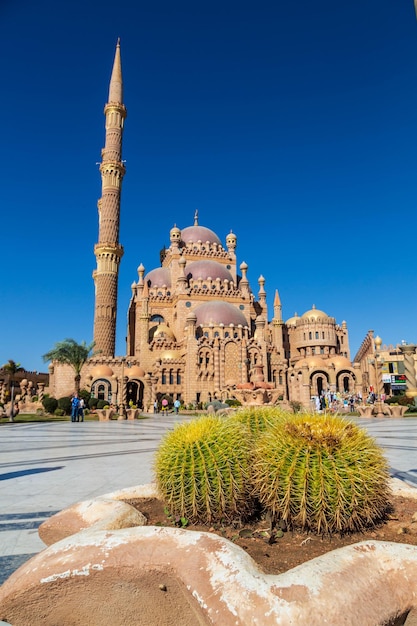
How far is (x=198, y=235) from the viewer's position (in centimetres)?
4869

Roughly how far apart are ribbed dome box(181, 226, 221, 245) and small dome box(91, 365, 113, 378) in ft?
60.8

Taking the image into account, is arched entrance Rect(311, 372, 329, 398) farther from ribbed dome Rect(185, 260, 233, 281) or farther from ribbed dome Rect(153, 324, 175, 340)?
ribbed dome Rect(153, 324, 175, 340)

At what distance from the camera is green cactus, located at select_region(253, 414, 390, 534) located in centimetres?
278

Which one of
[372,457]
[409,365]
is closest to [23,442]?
[372,457]

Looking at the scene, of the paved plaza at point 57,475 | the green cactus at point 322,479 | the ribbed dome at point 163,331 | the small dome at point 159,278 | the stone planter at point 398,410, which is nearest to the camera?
the green cactus at point 322,479

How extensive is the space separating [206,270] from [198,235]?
7116 mm

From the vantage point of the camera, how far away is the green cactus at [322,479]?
9.13ft

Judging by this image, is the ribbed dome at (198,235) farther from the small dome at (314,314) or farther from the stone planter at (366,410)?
the stone planter at (366,410)

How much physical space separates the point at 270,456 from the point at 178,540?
103 cm

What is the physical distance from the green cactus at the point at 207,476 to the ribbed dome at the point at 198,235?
150ft

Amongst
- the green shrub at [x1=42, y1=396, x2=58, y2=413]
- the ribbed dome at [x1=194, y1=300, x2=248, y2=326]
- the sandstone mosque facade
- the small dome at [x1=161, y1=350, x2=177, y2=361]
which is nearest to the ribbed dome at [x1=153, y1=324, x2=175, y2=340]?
the sandstone mosque facade

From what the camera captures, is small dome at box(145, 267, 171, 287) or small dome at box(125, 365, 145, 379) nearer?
small dome at box(125, 365, 145, 379)

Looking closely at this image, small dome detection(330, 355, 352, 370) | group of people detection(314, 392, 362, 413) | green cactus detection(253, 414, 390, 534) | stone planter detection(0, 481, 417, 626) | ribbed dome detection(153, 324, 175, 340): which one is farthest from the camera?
small dome detection(330, 355, 352, 370)

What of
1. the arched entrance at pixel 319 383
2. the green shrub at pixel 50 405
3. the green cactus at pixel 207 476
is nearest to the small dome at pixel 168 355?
the green shrub at pixel 50 405
